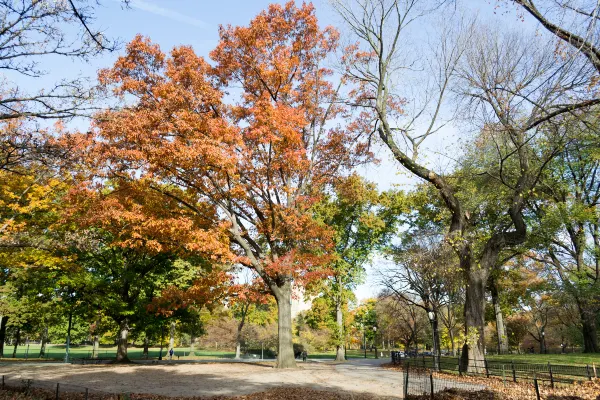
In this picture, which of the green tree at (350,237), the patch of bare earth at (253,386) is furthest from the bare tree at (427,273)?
the patch of bare earth at (253,386)

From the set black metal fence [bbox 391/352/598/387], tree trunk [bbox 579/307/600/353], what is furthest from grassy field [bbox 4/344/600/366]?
tree trunk [bbox 579/307/600/353]

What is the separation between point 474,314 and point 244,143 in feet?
41.4

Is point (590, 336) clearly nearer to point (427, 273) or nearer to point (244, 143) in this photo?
point (427, 273)

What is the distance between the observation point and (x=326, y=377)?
1627 cm

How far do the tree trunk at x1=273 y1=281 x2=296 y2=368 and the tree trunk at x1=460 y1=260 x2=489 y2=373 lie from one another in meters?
8.12

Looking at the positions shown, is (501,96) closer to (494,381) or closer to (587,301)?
(494,381)

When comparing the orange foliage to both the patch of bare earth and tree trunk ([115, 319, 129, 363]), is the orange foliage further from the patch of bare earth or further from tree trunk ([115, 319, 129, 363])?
tree trunk ([115, 319, 129, 363])

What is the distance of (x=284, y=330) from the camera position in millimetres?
20297

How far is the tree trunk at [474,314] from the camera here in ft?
55.9

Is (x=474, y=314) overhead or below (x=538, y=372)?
overhead

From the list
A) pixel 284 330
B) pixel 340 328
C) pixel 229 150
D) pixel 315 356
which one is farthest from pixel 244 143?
pixel 315 356

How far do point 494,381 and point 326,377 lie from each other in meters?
6.38

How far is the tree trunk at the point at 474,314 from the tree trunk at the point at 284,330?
26.6 feet

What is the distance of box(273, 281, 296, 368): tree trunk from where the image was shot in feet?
65.4
